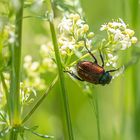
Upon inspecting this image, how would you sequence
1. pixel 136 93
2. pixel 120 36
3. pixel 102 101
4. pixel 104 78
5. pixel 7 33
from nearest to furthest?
1. pixel 7 33
2. pixel 120 36
3. pixel 104 78
4. pixel 136 93
5. pixel 102 101

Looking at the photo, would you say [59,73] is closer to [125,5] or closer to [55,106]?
[125,5]

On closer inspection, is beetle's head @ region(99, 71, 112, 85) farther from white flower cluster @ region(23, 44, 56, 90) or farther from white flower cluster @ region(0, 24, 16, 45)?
white flower cluster @ region(0, 24, 16, 45)

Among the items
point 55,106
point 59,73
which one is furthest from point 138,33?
point 59,73

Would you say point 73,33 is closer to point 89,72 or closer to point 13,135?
point 89,72

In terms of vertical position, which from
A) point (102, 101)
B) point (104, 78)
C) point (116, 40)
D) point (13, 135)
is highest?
point (116, 40)

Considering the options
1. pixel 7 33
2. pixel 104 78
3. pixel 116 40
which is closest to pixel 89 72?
pixel 104 78

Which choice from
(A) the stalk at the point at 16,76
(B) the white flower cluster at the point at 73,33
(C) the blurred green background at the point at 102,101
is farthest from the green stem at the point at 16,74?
(C) the blurred green background at the point at 102,101

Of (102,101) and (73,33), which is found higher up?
(73,33)
